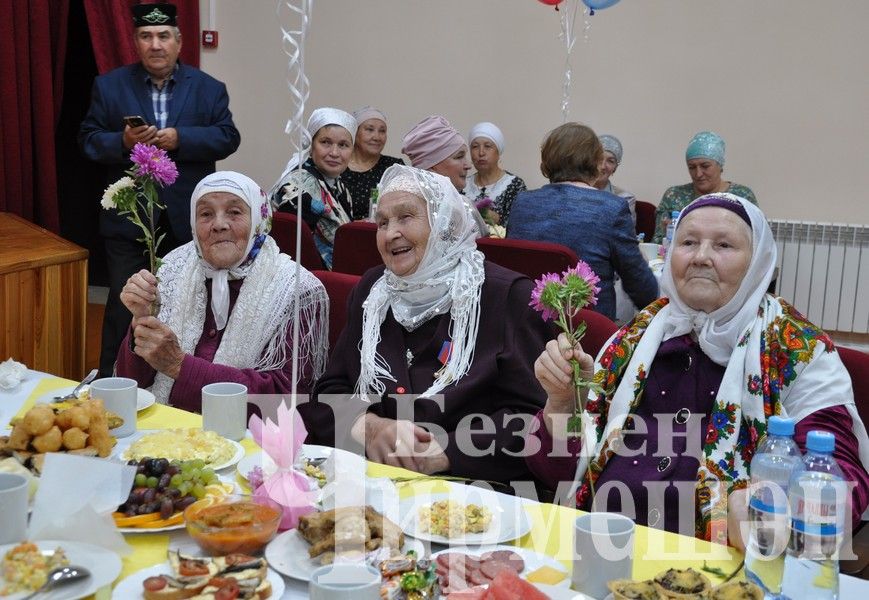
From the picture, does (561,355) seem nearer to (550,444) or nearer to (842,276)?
(550,444)

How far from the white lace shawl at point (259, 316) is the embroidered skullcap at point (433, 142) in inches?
84.9

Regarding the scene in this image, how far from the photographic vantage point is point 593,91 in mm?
6203

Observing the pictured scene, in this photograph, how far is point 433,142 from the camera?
15.3ft

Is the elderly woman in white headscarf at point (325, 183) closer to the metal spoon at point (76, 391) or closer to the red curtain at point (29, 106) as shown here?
the red curtain at point (29, 106)

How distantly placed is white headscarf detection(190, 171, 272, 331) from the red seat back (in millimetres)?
1523

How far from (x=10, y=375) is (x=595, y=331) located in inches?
53.1

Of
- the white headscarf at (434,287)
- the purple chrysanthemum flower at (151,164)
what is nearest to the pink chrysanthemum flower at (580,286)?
the white headscarf at (434,287)

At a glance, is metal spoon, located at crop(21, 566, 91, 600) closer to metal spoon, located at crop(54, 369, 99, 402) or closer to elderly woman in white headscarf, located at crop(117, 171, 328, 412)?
metal spoon, located at crop(54, 369, 99, 402)

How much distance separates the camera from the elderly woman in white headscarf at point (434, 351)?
7.02 ft

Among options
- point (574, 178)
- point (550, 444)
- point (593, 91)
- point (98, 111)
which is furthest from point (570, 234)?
point (593, 91)

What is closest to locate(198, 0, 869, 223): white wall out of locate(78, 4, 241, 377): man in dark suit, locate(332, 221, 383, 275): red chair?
locate(78, 4, 241, 377): man in dark suit

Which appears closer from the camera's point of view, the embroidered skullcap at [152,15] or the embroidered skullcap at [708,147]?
the embroidered skullcap at [152,15]

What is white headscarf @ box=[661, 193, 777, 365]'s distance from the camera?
1842mm

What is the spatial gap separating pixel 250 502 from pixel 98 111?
11.1 ft
